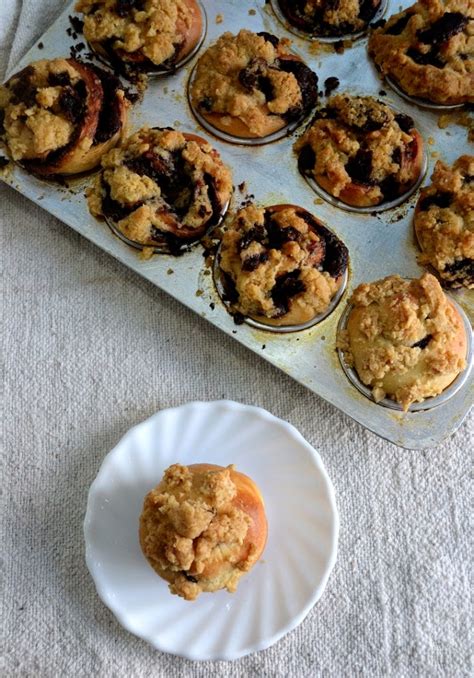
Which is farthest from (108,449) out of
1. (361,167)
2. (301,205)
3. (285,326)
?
(361,167)

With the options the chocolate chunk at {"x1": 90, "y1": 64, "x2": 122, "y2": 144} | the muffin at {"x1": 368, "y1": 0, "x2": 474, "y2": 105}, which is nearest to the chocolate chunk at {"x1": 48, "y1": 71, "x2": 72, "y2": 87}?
the chocolate chunk at {"x1": 90, "y1": 64, "x2": 122, "y2": 144}

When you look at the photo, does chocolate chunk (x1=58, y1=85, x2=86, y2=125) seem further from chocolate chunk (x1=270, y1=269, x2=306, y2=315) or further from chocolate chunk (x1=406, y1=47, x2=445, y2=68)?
chocolate chunk (x1=406, y1=47, x2=445, y2=68)

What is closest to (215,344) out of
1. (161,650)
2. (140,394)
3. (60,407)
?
(140,394)

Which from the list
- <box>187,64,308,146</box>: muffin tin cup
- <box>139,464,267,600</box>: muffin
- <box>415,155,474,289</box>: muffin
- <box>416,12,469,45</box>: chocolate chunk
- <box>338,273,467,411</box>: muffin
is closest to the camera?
<box>139,464,267,600</box>: muffin

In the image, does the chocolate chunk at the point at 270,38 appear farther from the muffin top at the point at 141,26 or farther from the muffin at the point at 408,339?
the muffin at the point at 408,339

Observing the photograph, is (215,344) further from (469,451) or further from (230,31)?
(230,31)

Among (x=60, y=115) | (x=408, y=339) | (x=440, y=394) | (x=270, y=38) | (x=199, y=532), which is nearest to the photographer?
(x=199, y=532)

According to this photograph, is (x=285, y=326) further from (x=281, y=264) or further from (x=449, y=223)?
(x=449, y=223)
